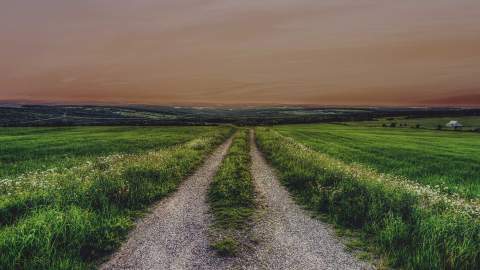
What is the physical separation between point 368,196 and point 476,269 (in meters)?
4.66

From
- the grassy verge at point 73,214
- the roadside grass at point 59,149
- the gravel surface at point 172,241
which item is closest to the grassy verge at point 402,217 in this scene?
the gravel surface at point 172,241

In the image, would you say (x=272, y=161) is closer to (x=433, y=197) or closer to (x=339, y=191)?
(x=339, y=191)

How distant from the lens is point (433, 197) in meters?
10.3

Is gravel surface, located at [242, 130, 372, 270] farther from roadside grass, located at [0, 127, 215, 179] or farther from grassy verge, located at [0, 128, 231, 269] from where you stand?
roadside grass, located at [0, 127, 215, 179]

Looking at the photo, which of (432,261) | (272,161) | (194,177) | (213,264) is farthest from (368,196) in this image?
(272,161)

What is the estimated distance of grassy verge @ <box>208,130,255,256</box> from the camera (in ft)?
24.6

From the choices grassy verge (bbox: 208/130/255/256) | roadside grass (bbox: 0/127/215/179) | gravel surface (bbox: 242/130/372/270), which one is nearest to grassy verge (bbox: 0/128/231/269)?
grassy verge (bbox: 208/130/255/256)

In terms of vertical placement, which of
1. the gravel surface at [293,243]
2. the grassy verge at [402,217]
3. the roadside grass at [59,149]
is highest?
the grassy verge at [402,217]

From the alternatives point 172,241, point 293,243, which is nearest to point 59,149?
point 172,241

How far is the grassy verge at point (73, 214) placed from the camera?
636 centimetres

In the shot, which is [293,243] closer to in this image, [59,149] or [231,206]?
[231,206]

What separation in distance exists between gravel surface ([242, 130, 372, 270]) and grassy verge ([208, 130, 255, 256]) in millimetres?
535

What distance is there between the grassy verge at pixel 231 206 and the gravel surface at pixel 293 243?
0.53 meters

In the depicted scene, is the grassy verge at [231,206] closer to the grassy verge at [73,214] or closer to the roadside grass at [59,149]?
the grassy verge at [73,214]
